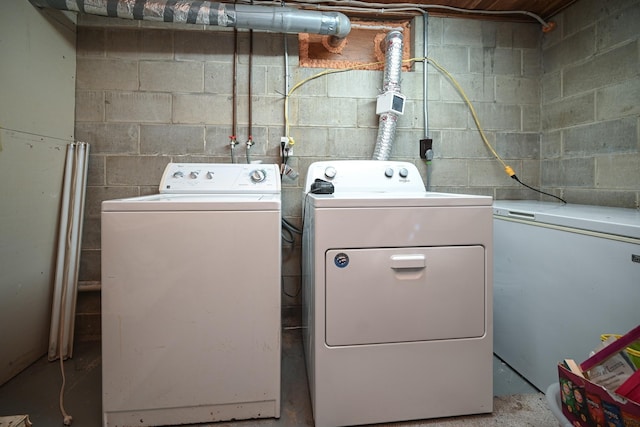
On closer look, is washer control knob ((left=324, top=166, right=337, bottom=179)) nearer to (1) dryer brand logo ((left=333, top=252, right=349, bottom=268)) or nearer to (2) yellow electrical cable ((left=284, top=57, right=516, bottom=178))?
(2) yellow electrical cable ((left=284, top=57, right=516, bottom=178))

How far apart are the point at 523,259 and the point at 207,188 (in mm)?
1494

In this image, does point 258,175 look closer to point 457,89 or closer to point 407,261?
point 407,261

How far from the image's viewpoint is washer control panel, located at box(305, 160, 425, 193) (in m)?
1.65

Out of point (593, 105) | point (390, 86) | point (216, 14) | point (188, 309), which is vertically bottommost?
point (188, 309)

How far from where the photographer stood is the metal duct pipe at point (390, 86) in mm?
1782

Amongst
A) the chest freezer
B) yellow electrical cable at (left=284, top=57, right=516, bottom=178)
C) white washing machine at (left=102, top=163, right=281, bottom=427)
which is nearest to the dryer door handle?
white washing machine at (left=102, top=163, right=281, bottom=427)

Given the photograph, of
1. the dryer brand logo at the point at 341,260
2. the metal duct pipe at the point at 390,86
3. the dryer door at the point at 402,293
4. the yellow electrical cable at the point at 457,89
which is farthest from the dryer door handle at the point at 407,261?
the yellow electrical cable at the point at 457,89

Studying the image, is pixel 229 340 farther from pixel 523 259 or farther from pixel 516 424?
pixel 523 259

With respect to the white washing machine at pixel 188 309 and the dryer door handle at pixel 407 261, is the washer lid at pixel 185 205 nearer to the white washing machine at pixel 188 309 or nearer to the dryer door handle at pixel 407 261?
the white washing machine at pixel 188 309

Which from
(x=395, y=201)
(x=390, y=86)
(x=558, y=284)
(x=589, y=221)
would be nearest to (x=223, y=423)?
(x=395, y=201)

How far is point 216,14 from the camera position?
1602mm

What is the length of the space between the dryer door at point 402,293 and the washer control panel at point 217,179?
727mm

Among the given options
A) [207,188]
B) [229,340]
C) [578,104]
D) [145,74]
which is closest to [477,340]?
[229,340]

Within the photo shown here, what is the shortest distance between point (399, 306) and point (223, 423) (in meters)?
0.77
